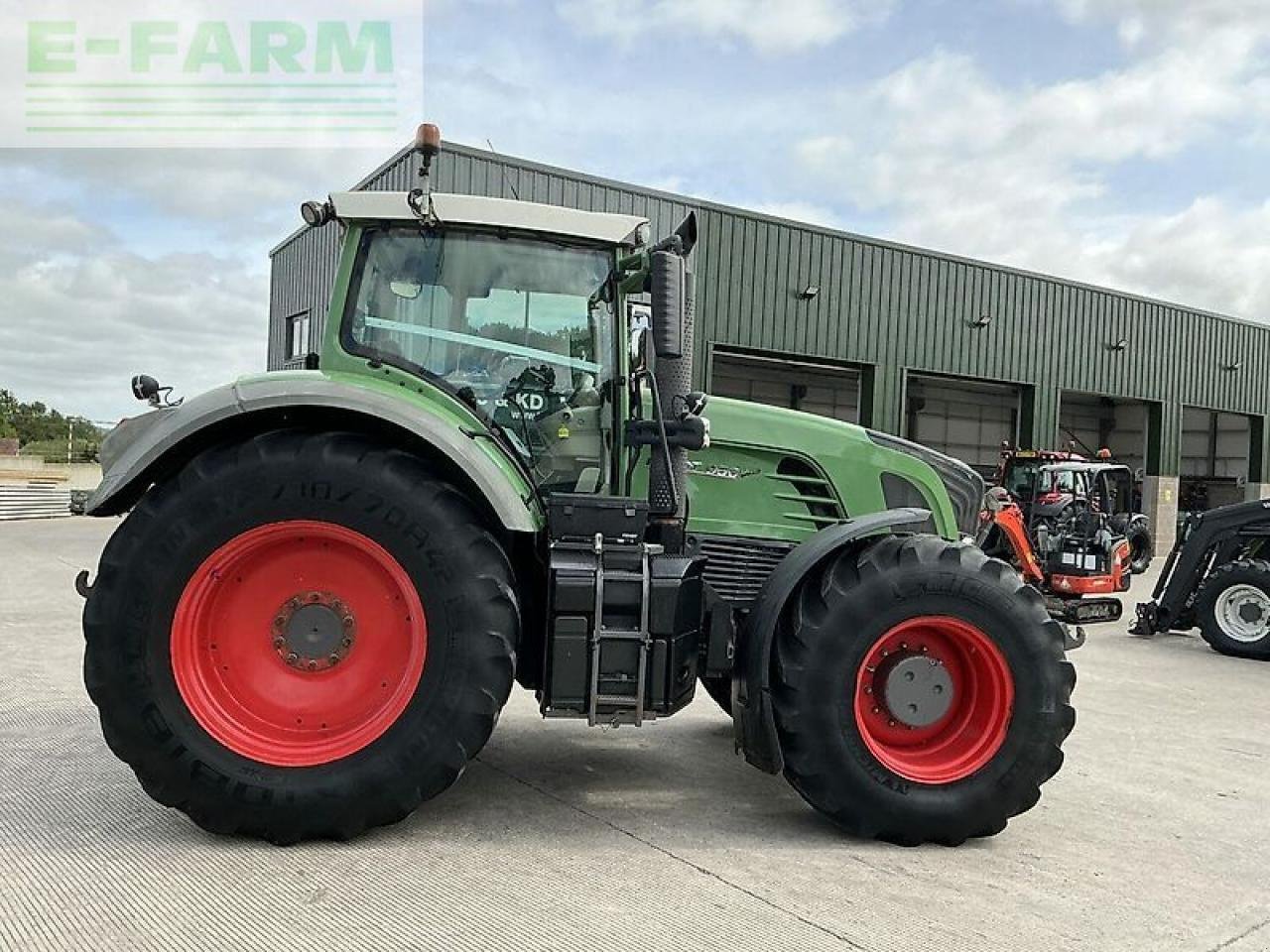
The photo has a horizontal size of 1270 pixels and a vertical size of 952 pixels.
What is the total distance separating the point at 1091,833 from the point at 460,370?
3291 millimetres

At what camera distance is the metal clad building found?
57.3ft

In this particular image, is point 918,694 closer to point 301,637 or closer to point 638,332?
point 638,332

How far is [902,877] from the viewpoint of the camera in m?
3.68

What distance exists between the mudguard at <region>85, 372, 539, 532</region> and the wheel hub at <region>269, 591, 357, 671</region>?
2.41 feet

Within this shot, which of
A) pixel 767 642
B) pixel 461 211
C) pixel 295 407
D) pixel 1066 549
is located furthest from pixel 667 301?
pixel 1066 549

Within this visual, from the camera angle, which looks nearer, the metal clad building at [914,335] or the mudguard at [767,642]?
the mudguard at [767,642]

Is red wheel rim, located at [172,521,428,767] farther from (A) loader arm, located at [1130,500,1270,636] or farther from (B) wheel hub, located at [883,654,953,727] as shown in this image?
(A) loader arm, located at [1130,500,1270,636]

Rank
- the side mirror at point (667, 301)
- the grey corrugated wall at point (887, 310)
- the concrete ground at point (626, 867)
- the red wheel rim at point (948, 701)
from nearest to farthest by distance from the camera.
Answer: the concrete ground at point (626, 867), the side mirror at point (667, 301), the red wheel rim at point (948, 701), the grey corrugated wall at point (887, 310)

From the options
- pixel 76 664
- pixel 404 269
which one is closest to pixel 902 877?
pixel 404 269

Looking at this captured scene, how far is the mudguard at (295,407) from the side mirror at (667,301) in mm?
800

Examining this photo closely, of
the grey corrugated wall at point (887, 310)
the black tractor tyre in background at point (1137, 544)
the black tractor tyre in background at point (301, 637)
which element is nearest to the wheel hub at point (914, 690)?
the black tractor tyre in background at point (301, 637)

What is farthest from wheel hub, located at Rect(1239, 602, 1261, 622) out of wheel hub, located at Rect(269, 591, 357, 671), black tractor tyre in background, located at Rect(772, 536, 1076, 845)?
wheel hub, located at Rect(269, 591, 357, 671)

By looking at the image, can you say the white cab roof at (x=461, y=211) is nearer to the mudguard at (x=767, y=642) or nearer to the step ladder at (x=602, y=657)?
the step ladder at (x=602, y=657)

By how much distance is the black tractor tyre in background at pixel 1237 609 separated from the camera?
398 inches
